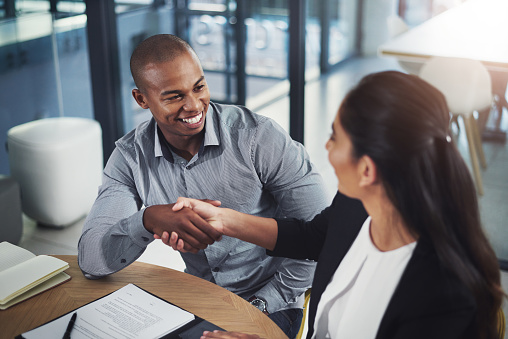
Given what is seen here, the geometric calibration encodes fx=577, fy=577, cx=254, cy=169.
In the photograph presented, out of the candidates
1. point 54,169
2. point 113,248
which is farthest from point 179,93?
point 54,169

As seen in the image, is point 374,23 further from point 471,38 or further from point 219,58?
point 219,58

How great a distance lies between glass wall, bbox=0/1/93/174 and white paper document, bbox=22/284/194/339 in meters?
2.72

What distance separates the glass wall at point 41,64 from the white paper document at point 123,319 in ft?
8.93

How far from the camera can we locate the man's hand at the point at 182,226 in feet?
5.29

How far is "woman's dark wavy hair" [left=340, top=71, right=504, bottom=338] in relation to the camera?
111 centimetres

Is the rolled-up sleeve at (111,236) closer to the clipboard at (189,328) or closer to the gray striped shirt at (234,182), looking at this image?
the gray striped shirt at (234,182)

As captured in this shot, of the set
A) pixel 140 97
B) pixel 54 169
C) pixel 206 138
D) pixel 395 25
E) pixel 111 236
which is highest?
pixel 395 25

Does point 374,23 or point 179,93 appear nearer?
point 179,93

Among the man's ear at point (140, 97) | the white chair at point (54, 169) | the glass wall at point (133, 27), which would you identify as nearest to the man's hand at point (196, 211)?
the man's ear at point (140, 97)

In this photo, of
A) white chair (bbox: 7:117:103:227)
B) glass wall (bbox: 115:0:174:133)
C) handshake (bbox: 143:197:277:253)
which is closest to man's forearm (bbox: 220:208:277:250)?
handshake (bbox: 143:197:277:253)

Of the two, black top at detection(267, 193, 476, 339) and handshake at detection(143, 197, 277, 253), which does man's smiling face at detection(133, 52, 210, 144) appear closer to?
handshake at detection(143, 197, 277, 253)

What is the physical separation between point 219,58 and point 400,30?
1242 millimetres

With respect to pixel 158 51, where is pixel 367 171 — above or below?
below

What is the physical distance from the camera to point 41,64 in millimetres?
4000
